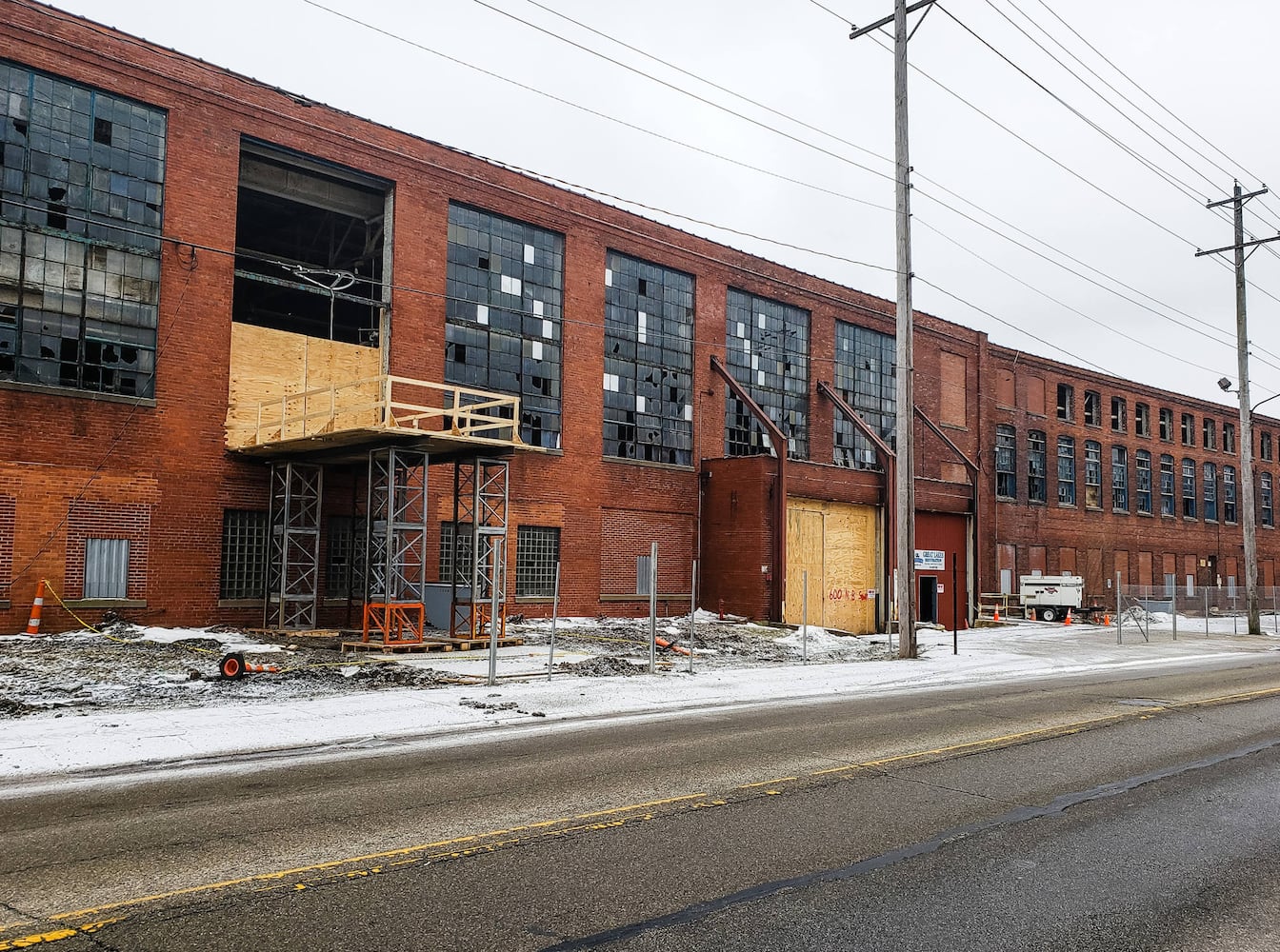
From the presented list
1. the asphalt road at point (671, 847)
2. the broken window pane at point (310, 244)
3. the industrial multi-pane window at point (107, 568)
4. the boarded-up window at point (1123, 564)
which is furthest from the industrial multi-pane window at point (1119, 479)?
the industrial multi-pane window at point (107, 568)

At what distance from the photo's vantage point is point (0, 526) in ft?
66.5

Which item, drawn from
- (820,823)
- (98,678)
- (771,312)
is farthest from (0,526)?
(771,312)

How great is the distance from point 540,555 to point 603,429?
470cm

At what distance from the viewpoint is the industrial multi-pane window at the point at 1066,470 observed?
2052 inches

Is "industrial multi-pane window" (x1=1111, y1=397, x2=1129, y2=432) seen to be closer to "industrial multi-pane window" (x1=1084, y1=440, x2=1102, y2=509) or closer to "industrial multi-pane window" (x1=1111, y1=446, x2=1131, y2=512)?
"industrial multi-pane window" (x1=1111, y1=446, x2=1131, y2=512)

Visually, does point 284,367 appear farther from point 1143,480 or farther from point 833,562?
point 1143,480

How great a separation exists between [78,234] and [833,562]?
24.0 m

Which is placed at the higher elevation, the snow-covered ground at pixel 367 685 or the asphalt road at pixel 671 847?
the asphalt road at pixel 671 847

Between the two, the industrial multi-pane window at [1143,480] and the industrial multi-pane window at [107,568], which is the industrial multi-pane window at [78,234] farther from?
the industrial multi-pane window at [1143,480]

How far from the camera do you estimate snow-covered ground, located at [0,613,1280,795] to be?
37.6 feet

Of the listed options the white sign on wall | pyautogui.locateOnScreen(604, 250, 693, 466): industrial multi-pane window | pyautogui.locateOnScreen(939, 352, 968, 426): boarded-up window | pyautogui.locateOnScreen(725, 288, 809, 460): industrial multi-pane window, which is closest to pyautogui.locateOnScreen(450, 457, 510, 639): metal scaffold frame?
pyautogui.locateOnScreen(604, 250, 693, 466): industrial multi-pane window

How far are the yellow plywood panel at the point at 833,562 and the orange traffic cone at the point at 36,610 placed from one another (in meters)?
20.3

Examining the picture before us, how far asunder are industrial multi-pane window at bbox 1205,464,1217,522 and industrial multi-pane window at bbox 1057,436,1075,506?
53.8ft

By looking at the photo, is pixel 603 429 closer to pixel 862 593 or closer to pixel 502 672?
pixel 862 593
